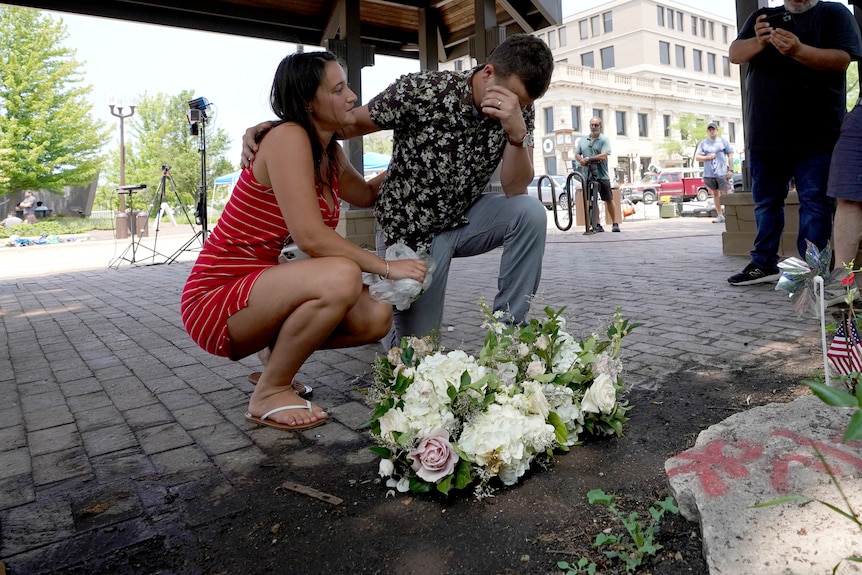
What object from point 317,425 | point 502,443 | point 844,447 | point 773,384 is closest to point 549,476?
point 502,443

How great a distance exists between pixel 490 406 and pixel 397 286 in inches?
29.7

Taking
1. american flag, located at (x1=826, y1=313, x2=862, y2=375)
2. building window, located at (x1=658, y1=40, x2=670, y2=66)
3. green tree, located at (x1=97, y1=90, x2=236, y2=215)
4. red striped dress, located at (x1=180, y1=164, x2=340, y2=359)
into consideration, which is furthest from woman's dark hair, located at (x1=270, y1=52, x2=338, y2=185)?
building window, located at (x1=658, y1=40, x2=670, y2=66)

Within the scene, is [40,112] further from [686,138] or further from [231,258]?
[686,138]

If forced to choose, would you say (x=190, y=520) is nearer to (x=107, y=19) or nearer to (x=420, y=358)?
(x=420, y=358)

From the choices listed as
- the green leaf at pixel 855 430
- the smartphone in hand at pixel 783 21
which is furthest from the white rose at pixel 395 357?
the smartphone in hand at pixel 783 21

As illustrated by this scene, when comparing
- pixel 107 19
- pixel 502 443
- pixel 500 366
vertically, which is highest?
pixel 107 19

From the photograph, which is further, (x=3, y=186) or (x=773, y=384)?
(x=3, y=186)

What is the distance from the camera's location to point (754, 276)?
476 centimetres

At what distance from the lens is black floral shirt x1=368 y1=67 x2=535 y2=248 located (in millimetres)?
2654

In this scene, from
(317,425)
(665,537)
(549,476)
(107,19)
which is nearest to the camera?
(665,537)

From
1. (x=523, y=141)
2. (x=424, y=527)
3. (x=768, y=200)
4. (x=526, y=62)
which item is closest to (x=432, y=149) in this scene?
(x=523, y=141)

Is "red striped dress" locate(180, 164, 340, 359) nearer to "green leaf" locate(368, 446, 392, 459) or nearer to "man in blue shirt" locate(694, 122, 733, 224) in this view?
"green leaf" locate(368, 446, 392, 459)

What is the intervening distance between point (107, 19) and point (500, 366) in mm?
7281

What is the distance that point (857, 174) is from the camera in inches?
134
